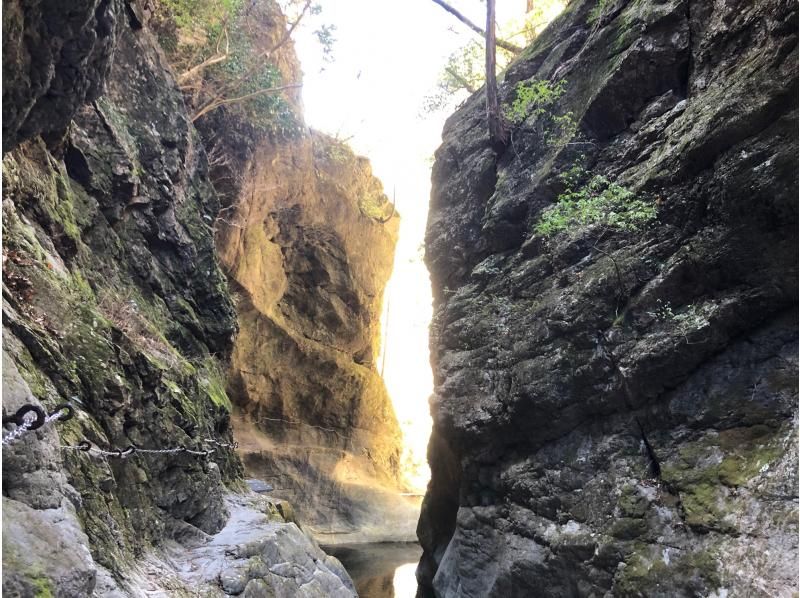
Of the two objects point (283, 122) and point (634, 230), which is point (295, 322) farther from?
point (634, 230)

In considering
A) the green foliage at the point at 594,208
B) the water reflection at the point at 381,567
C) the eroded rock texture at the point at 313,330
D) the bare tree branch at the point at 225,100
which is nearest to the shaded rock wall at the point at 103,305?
the bare tree branch at the point at 225,100

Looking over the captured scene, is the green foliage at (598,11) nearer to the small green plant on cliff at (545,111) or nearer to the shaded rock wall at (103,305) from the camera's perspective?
the small green plant on cliff at (545,111)

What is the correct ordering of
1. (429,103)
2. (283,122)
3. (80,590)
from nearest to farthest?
(80,590), (429,103), (283,122)

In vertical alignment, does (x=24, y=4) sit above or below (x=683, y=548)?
above

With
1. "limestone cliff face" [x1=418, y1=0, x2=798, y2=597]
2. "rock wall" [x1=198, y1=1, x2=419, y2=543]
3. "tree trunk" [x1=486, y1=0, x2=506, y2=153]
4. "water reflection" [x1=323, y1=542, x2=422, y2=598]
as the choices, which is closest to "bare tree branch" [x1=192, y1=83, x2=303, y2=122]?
"rock wall" [x1=198, y1=1, x2=419, y2=543]

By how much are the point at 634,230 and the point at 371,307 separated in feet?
61.3

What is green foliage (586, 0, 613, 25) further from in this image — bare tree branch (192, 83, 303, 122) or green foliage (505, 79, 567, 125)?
bare tree branch (192, 83, 303, 122)

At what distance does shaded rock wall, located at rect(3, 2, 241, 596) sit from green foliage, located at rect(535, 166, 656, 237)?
660cm

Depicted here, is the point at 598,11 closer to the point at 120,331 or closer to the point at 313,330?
the point at 120,331

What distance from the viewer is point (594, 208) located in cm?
819

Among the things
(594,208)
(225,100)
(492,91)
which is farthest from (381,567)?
(225,100)

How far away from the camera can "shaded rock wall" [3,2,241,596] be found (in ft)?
11.3

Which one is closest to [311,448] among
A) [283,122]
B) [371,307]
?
[371,307]

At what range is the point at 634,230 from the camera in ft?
25.6
